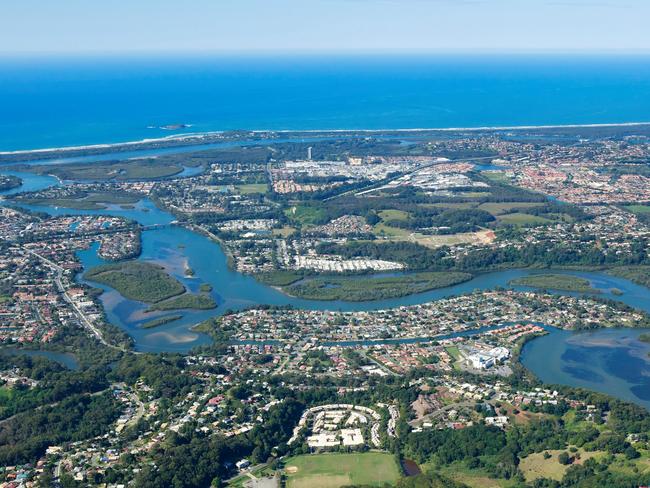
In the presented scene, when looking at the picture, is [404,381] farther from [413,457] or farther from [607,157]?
[607,157]

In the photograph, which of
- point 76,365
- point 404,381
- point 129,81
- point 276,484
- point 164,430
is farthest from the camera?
point 129,81

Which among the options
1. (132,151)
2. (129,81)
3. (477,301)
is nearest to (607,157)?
(477,301)

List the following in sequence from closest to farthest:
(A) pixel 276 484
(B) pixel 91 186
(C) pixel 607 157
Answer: (A) pixel 276 484, (B) pixel 91 186, (C) pixel 607 157

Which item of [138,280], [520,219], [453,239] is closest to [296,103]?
[520,219]

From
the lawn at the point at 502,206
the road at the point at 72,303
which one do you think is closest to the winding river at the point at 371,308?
the road at the point at 72,303

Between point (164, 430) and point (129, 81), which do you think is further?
point (129, 81)

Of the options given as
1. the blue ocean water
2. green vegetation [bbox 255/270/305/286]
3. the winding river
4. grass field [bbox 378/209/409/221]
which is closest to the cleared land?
the winding river

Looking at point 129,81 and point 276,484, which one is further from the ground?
point 129,81
